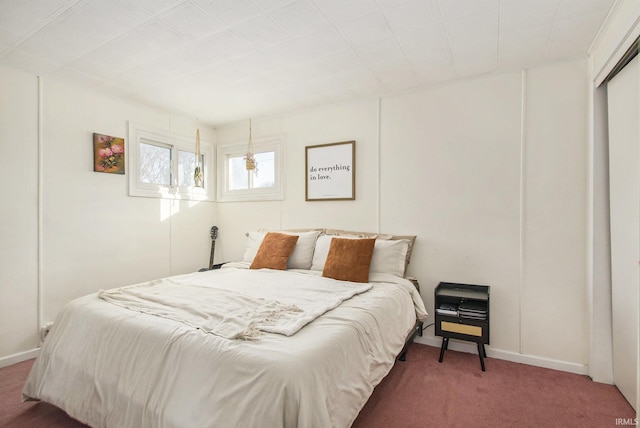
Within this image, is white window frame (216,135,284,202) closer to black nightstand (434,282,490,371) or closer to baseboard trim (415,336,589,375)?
black nightstand (434,282,490,371)

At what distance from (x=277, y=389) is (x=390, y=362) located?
1017mm

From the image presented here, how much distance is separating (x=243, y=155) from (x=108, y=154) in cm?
155

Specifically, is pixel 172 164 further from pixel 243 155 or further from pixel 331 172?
pixel 331 172

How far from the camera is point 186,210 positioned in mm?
4031

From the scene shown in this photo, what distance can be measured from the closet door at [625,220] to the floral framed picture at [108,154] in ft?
13.5

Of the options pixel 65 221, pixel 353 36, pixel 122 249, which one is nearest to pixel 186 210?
pixel 122 249

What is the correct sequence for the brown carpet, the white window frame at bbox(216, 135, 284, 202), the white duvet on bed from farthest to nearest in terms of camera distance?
the white window frame at bbox(216, 135, 284, 202) < the brown carpet < the white duvet on bed

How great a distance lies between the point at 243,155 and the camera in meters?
4.28

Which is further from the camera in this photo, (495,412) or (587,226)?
(587,226)

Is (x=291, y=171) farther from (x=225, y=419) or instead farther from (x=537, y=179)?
(x=225, y=419)

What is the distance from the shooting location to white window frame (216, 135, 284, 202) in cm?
392

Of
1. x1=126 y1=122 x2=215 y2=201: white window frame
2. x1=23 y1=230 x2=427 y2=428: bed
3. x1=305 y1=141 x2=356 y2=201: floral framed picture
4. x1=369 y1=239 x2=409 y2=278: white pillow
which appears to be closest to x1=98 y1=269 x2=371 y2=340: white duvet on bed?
x1=23 y1=230 x2=427 y2=428: bed

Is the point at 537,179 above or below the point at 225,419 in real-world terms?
above

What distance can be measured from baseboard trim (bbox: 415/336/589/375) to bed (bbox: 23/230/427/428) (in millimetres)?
730
